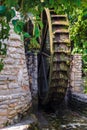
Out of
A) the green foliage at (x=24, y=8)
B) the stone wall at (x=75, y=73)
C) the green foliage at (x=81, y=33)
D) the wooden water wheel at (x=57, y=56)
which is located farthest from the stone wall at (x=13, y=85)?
the stone wall at (x=75, y=73)

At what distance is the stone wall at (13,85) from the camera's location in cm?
461

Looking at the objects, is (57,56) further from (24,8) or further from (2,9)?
(2,9)

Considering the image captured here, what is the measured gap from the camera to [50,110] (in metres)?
9.24

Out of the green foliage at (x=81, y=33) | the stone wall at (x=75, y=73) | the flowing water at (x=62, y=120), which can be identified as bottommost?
the flowing water at (x=62, y=120)

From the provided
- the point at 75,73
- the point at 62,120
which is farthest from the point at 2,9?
the point at 75,73

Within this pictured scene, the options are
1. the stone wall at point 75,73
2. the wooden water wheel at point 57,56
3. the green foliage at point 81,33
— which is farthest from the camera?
the stone wall at point 75,73

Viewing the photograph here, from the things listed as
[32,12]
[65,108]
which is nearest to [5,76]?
[32,12]

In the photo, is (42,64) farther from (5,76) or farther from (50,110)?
(5,76)

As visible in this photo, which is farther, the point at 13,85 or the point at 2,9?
the point at 13,85

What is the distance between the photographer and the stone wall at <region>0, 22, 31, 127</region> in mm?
4609

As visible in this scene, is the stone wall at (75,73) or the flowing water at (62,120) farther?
the stone wall at (75,73)

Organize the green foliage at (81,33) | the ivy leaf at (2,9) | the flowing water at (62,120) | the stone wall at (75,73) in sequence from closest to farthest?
the ivy leaf at (2,9) → the green foliage at (81,33) → the flowing water at (62,120) → the stone wall at (75,73)

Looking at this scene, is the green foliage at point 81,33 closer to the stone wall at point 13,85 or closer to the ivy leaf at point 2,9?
the ivy leaf at point 2,9

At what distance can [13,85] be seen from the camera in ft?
16.6
